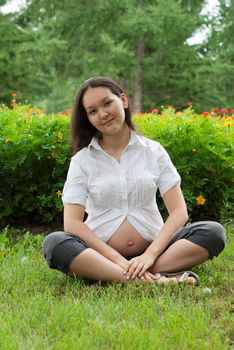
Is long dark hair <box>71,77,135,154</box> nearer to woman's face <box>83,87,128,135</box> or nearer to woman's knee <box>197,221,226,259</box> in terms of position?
woman's face <box>83,87,128,135</box>

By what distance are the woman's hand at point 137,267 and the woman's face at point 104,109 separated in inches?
31.2

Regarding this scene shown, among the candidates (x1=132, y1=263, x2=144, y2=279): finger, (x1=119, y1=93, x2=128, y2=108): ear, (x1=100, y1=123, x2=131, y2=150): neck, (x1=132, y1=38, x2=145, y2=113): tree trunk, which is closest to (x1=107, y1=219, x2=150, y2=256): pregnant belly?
(x1=132, y1=263, x2=144, y2=279): finger

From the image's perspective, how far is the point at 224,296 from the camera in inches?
120

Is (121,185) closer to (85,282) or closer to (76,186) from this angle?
(76,186)

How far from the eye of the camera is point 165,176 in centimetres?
348

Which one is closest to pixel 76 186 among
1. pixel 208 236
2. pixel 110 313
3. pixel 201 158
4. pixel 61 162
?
pixel 208 236

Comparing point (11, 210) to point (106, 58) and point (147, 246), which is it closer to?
point (147, 246)

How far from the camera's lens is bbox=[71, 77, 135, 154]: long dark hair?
3436 mm

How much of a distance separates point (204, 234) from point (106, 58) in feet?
42.7

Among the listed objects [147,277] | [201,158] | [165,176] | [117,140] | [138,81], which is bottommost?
[147,277]

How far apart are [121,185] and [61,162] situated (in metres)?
1.45

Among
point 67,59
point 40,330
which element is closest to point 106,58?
point 67,59

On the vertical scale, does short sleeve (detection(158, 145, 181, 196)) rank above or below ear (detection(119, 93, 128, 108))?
below

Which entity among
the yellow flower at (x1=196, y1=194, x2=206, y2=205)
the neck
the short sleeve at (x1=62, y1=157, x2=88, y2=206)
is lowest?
the yellow flower at (x1=196, y1=194, x2=206, y2=205)
